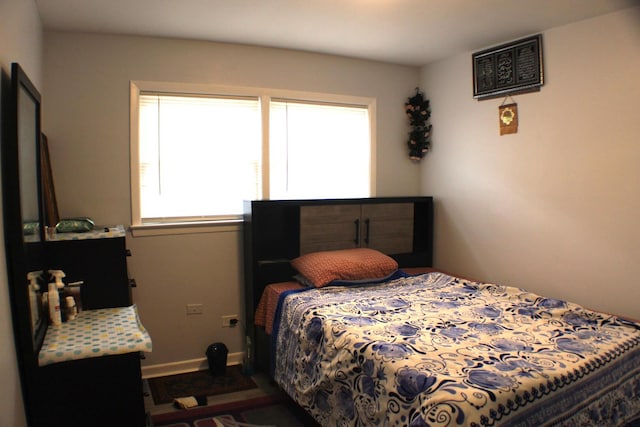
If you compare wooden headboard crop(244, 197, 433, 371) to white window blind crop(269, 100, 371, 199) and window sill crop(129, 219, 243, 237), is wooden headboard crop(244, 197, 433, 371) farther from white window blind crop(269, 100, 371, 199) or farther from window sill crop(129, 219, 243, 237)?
white window blind crop(269, 100, 371, 199)

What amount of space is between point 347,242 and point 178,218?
1.35 metres

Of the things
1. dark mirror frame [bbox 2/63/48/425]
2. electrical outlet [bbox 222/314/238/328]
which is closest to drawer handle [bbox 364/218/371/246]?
electrical outlet [bbox 222/314/238/328]

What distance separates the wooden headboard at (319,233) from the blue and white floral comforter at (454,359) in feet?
1.48

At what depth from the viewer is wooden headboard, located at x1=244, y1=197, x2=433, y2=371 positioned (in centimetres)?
340

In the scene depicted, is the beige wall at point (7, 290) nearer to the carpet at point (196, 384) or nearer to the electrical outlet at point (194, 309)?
the carpet at point (196, 384)

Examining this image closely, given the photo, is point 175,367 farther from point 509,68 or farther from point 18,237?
point 509,68

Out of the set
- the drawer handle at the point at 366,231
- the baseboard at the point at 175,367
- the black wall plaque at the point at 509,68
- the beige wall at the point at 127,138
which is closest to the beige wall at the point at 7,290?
the beige wall at the point at 127,138

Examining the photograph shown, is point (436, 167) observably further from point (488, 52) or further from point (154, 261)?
point (154, 261)

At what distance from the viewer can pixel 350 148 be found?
402 cm

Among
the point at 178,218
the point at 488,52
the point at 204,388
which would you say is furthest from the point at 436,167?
the point at 204,388

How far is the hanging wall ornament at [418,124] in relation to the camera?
4098mm

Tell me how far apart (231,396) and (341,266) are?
3.82ft

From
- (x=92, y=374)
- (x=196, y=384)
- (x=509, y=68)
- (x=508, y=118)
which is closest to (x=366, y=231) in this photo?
(x=508, y=118)

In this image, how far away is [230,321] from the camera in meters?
3.58
